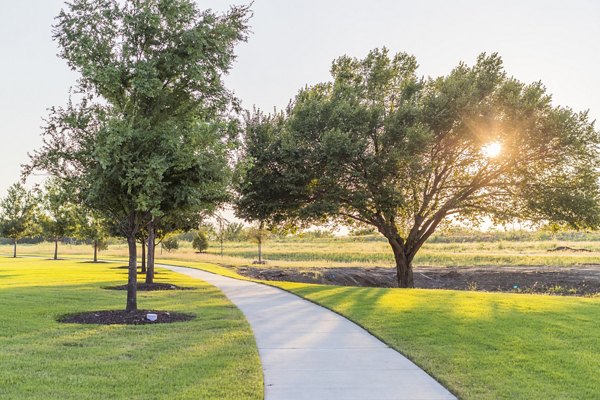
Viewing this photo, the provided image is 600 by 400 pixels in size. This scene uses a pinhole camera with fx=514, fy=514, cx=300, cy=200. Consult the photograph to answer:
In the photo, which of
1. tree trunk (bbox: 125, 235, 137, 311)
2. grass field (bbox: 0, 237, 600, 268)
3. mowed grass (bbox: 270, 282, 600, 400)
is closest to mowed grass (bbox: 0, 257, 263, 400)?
tree trunk (bbox: 125, 235, 137, 311)

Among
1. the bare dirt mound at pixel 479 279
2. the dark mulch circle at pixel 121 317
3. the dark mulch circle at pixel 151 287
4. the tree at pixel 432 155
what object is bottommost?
the bare dirt mound at pixel 479 279

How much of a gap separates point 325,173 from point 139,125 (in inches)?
434

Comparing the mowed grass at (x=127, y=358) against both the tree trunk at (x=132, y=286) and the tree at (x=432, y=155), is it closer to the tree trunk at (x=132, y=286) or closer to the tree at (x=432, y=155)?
the tree trunk at (x=132, y=286)

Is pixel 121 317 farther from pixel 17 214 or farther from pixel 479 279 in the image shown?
pixel 17 214

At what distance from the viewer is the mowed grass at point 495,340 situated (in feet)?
22.1

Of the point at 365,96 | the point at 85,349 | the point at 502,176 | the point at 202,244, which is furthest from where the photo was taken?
the point at 202,244

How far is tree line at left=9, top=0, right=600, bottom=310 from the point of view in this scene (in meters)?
12.4

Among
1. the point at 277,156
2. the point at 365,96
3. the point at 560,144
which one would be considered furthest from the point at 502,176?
the point at 277,156

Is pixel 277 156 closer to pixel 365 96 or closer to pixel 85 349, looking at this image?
pixel 365 96

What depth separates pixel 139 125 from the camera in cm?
1248

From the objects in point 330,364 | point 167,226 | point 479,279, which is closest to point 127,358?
point 330,364

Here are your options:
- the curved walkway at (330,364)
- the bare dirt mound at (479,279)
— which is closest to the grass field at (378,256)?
the bare dirt mound at (479,279)

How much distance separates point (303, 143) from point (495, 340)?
46.5 ft

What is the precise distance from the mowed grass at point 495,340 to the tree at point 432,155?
6.89 metres
